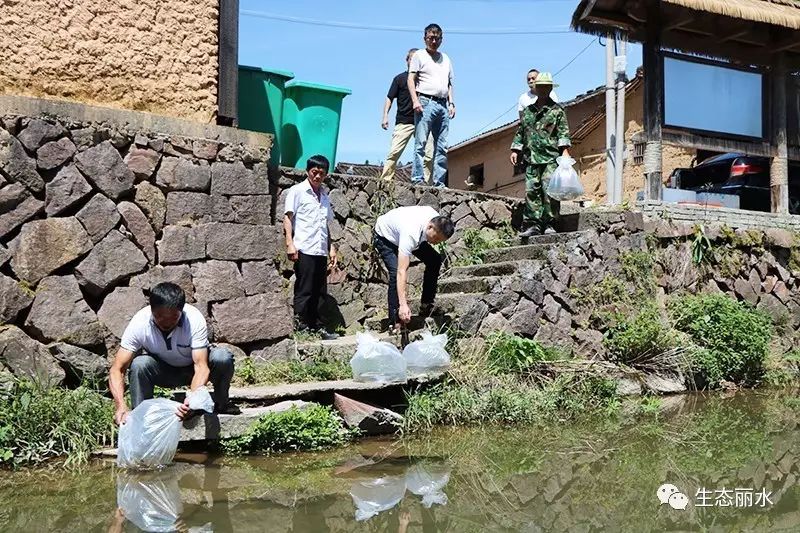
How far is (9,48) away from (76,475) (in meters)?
3.41

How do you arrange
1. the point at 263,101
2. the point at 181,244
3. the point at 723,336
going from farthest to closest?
the point at 723,336 < the point at 263,101 < the point at 181,244

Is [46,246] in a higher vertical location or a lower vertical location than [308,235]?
lower

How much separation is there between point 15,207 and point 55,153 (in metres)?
0.52

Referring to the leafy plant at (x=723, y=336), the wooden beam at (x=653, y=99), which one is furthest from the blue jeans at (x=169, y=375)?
the wooden beam at (x=653, y=99)

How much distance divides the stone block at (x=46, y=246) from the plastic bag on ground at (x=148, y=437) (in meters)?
1.86

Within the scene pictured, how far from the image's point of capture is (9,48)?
6.55m

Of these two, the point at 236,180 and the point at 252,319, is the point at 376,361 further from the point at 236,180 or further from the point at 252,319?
the point at 236,180

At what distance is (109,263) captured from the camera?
6715mm

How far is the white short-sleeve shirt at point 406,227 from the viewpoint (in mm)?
7117

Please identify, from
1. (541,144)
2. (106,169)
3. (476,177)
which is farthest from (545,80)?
(476,177)

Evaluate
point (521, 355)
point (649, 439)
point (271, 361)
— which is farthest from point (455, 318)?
point (649, 439)

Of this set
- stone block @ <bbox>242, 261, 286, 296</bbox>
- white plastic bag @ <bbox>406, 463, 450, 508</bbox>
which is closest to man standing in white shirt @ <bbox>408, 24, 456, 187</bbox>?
stone block @ <bbox>242, 261, 286, 296</bbox>

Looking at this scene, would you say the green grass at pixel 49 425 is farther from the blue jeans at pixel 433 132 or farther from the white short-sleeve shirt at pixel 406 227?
the blue jeans at pixel 433 132

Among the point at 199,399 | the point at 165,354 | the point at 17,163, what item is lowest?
the point at 199,399
